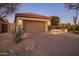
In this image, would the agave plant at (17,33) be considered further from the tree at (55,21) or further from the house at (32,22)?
the tree at (55,21)

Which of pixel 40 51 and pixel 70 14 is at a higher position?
pixel 70 14

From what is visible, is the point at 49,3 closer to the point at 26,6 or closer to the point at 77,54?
the point at 26,6

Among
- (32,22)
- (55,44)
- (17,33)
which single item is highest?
(32,22)

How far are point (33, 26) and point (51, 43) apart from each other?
283mm

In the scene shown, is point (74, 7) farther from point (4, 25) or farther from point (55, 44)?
point (4, 25)

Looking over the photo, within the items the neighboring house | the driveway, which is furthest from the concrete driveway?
the neighboring house

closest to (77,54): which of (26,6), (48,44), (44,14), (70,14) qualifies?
(48,44)

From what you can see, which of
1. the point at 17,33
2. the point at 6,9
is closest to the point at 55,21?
the point at 17,33

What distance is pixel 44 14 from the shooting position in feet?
5.90

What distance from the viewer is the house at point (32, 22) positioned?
5.91ft

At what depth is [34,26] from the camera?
5.97ft

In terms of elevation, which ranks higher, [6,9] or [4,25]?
[6,9]

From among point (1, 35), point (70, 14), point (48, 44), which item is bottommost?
point (48, 44)

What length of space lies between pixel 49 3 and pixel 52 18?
174 mm
